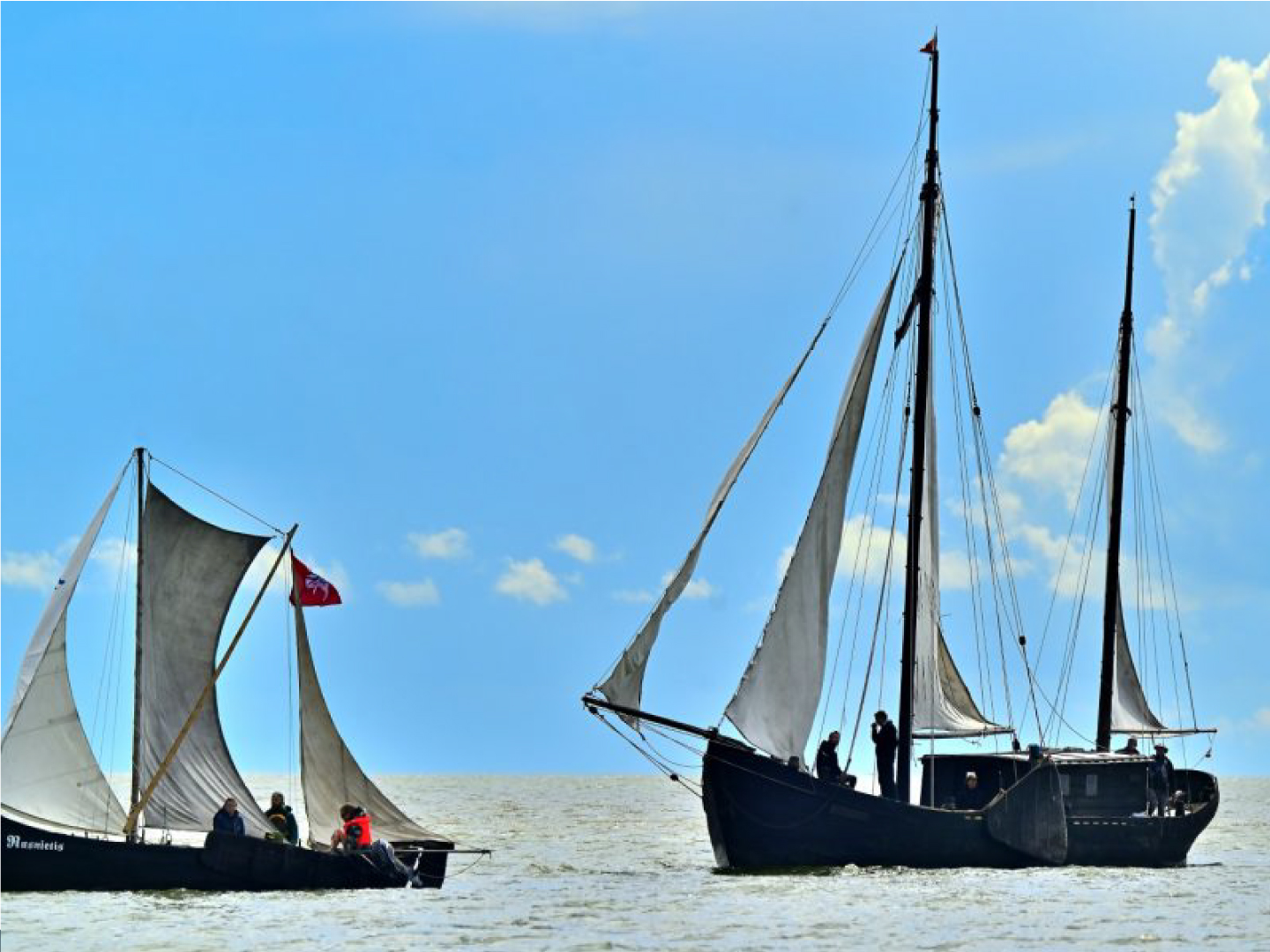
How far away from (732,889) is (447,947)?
10.2 m

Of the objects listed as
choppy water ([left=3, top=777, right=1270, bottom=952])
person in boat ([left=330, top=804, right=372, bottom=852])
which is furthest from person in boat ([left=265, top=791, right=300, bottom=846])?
choppy water ([left=3, top=777, right=1270, bottom=952])

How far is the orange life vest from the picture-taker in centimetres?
A: 4400

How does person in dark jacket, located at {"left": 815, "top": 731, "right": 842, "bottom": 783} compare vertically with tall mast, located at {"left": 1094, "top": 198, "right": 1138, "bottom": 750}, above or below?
below

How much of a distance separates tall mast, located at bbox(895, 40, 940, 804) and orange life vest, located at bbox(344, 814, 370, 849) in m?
12.1

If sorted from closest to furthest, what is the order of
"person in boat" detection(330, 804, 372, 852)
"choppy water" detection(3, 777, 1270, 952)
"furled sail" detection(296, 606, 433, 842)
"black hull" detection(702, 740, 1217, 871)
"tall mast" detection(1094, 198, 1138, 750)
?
"choppy water" detection(3, 777, 1270, 952), "person in boat" detection(330, 804, 372, 852), "furled sail" detection(296, 606, 433, 842), "black hull" detection(702, 740, 1217, 871), "tall mast" detection(1094, 198, 1138, 750)

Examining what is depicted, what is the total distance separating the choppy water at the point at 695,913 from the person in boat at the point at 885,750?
237 cm

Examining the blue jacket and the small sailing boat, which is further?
the blue jacket

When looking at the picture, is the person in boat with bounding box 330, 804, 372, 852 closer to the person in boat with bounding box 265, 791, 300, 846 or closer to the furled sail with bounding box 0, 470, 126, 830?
the person in boat with bounding box 265, 791, 300, 846

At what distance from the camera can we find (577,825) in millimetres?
93438

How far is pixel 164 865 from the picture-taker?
1603 inches

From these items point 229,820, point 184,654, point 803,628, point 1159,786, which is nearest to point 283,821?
point 229,820

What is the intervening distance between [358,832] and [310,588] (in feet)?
16.6

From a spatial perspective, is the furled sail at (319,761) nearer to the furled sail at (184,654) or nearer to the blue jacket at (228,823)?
the furled sail at (184,654)

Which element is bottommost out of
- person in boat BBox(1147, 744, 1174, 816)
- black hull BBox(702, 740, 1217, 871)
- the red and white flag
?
black hull BBox(702, 740, 1217, 871)
